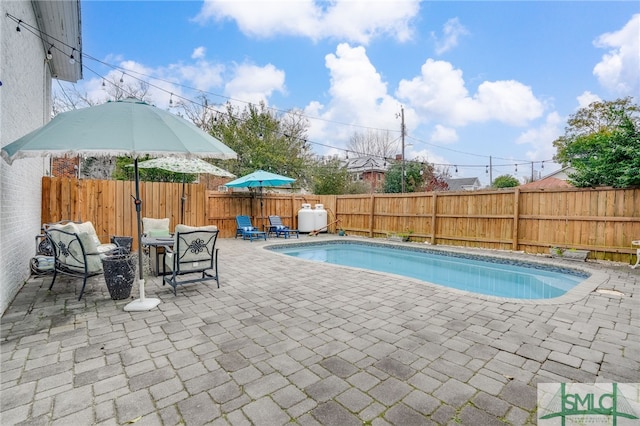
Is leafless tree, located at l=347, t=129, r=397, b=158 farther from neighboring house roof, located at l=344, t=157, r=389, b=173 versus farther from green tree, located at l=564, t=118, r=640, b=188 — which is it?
green tree, located at l=564, t=118, r=640, b=188

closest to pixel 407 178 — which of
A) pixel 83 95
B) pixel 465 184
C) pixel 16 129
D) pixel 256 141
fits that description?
pixel 256 141

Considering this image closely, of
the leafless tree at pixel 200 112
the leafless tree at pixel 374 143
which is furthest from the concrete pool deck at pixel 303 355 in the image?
the leafless tree at pixel 374 143

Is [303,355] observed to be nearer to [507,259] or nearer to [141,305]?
[141,305]

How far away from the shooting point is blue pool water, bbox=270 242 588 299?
18.5ft

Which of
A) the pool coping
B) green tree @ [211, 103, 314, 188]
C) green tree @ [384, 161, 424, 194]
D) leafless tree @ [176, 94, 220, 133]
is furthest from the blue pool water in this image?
leafless tree @ [176, 94, 220, 133]

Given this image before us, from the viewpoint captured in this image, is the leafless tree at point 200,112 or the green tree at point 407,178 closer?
the leafless tree at point 200,112

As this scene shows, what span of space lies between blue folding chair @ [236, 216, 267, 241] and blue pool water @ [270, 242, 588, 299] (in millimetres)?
1233

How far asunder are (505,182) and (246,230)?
26393mm

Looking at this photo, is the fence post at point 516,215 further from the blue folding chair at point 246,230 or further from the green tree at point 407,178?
the green tree at point 407,178

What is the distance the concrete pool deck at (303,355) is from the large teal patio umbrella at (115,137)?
1643 mm

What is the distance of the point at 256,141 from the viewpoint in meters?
17.1

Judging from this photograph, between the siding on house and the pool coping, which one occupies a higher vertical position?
the siding on house

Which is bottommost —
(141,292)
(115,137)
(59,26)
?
(141,292)

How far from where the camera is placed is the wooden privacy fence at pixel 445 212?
6668 mm
